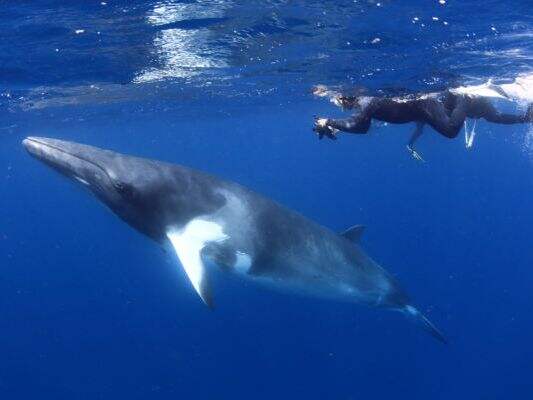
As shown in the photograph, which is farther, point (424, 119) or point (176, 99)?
point (176, 99)

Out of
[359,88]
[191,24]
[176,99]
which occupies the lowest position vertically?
[176,99]

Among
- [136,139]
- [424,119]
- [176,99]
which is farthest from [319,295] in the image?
[136,139]

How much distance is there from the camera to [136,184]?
8.90 metres

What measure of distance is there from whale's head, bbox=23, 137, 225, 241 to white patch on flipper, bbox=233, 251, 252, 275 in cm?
108

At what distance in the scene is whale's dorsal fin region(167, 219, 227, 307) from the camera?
838 centimetres

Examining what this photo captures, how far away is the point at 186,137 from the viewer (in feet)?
221

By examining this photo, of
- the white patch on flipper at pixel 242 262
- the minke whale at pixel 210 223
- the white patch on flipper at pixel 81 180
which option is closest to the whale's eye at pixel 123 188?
the minke whale at pixel 210 223

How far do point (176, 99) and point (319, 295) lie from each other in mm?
22403

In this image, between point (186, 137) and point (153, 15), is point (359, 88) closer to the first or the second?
point (153, 15)

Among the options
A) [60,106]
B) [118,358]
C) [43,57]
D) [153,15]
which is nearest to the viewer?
[153,15]

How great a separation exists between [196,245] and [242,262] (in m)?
1.38

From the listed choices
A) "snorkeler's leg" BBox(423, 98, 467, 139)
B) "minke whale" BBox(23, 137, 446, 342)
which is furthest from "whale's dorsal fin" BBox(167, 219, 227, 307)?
"snorkeler's leg" BBox(423, 98, 467, 139)

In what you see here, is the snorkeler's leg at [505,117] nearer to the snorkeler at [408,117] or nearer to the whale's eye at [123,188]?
the snorkeler at [408,117]

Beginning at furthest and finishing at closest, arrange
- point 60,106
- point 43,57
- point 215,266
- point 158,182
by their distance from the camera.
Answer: point 60,106, point 43,57, point 215,266, point 158,182
